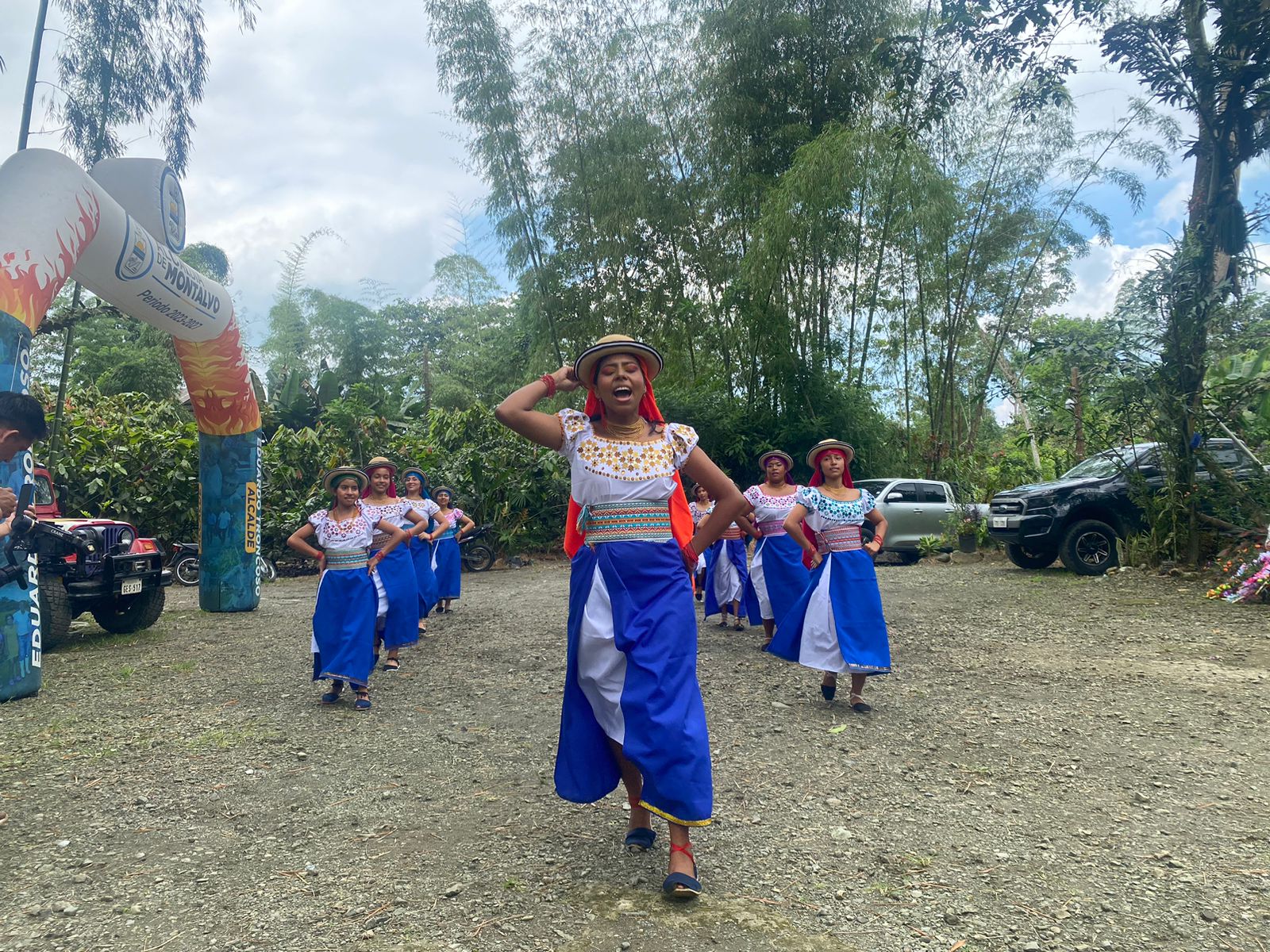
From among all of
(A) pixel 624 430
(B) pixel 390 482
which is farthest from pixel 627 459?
(B) pixel 390 482

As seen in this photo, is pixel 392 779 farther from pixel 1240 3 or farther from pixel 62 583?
pixel 1240 3

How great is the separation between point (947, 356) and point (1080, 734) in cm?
1370

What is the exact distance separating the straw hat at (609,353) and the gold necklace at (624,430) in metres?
0.18

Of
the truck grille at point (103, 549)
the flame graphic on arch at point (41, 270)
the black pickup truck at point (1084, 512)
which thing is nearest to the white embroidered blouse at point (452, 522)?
the truck grille at point (103, 549)

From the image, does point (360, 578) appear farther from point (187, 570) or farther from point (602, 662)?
point (187, 570)

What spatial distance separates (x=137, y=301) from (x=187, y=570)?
7.20 metres

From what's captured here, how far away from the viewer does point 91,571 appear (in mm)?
8086

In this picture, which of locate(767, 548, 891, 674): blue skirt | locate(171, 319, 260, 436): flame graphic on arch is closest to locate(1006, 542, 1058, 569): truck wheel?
locate(767, 548, 891, 674): blue skirt

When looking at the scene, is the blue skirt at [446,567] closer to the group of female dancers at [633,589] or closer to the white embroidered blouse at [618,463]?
the group of female dancers at [633,589]

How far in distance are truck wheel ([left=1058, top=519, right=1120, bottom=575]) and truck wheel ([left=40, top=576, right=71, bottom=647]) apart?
38.2ft

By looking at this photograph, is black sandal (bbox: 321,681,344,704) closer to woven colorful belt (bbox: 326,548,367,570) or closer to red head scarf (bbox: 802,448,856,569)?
woven colorful belt (bbox: 326,548,367,570)

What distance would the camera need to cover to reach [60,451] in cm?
1346

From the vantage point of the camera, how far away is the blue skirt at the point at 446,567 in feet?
33.2

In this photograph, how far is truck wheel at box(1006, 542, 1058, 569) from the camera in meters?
12.4
